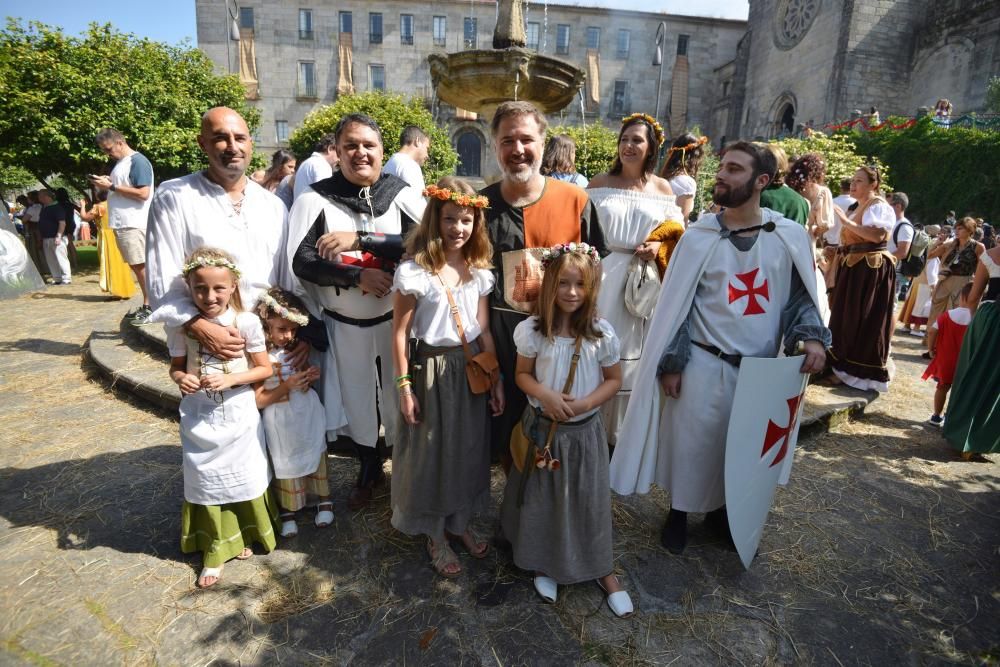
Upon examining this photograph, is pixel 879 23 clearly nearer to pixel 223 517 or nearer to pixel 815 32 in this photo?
pixel 815 32

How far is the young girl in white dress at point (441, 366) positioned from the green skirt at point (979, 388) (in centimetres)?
413

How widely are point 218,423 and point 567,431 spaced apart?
1742 mm

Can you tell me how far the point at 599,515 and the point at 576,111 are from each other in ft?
136

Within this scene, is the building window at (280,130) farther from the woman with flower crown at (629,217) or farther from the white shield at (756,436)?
the white shield at (756,436)

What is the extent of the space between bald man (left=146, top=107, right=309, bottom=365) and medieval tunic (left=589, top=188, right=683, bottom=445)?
78.0 inches

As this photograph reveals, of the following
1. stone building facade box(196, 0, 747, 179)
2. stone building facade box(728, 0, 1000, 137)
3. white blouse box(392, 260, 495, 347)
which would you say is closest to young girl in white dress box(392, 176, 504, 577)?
white blouse box(392, 260, 495, 347)

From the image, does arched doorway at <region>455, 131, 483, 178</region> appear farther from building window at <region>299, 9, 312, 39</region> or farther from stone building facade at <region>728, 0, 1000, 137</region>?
stone building facade at <region>728, 0, 1000, 137</region>

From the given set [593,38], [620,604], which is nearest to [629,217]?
[620,604]

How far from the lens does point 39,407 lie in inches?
189

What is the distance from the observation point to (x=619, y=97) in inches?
1620

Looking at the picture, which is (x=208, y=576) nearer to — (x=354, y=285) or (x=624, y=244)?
(x=354, y=285)

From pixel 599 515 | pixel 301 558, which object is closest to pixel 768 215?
pixel 599 515

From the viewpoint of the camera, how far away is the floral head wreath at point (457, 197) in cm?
241

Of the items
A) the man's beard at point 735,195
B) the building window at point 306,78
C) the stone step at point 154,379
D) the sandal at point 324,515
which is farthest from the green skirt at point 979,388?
the building window at point 306,78
